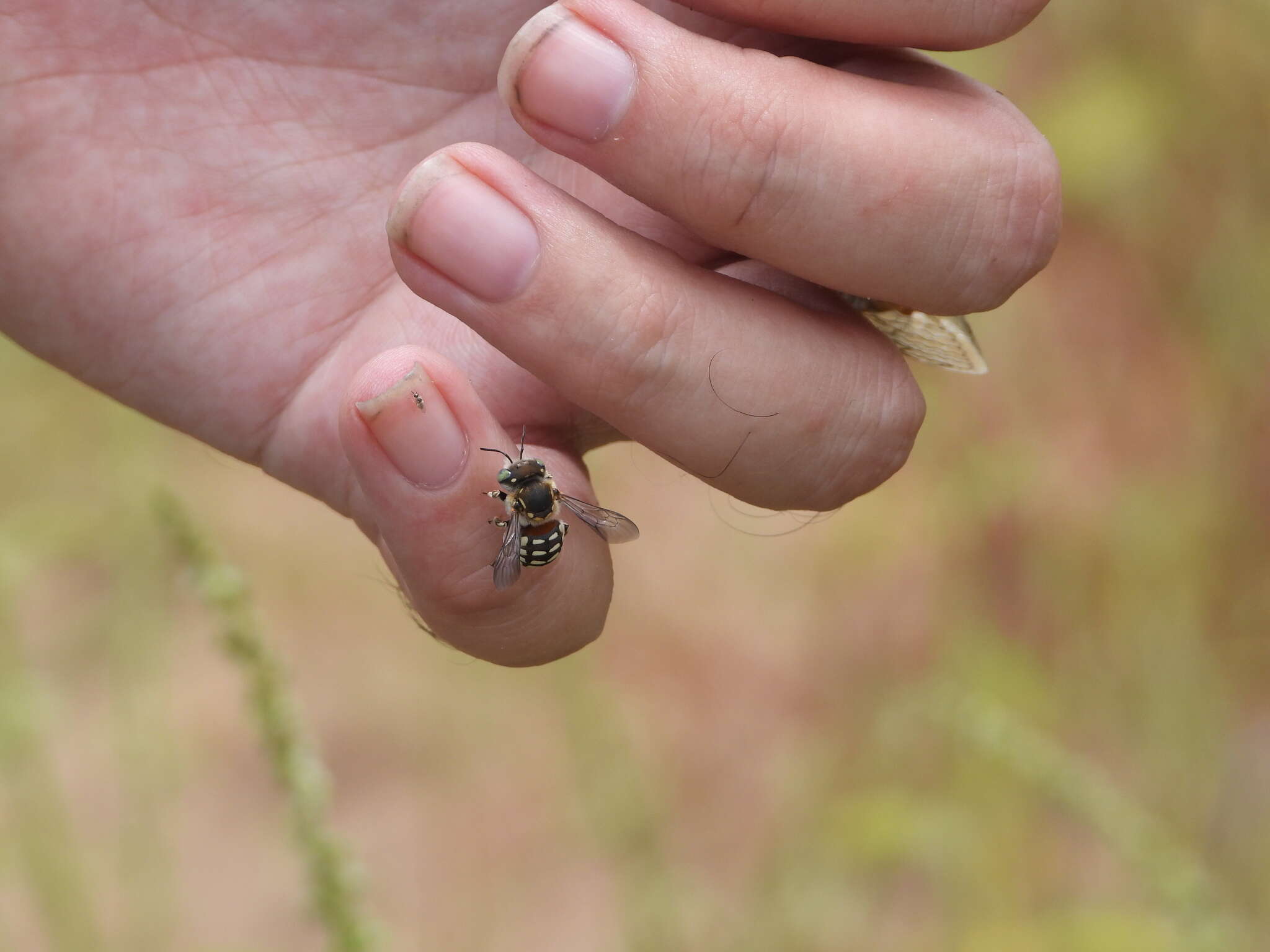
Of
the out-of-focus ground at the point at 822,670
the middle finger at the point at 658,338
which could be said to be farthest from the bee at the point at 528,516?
the out-of-focus ground at the point at 822,670

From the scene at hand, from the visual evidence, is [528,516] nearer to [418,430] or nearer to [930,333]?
[418,430]

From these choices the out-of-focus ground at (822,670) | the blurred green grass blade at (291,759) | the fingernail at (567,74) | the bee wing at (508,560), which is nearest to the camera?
the blurred green grass blade at (291,759)

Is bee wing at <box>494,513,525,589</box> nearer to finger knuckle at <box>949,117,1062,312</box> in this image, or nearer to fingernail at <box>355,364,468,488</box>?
fingernail at <box>355,364,468,488</box>

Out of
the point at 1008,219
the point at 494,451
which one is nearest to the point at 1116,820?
the point at 1008,219

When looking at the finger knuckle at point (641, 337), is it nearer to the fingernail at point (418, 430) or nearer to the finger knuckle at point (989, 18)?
the fingernail at point (418, 430)

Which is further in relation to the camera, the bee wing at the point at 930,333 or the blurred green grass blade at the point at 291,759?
the bee wing at the point at 930,333

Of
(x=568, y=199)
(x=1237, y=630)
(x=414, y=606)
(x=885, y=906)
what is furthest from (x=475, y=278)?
(x=1237, y=630)
